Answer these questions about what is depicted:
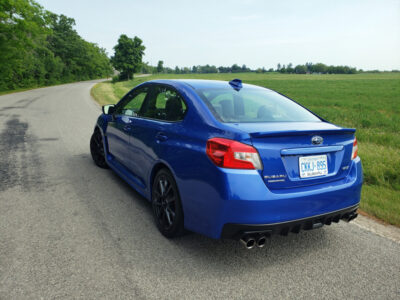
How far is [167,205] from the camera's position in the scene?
10.5ft

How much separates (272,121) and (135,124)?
1766 mm

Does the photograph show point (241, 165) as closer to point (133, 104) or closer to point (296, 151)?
point (296, 151)

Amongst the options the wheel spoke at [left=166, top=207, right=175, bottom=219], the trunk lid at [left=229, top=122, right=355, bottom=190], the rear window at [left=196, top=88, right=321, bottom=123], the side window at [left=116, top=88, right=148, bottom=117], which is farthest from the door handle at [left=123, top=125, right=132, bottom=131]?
the trunk lid at [left=229, top=122, right=355, bottom=190]

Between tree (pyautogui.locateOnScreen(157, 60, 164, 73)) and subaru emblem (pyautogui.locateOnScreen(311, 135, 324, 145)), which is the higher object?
subaru emblem (pyautogui.locateOnScreen(311, 135, 324, 145))

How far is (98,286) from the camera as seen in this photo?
2443 millimetres

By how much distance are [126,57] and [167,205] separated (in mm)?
74982

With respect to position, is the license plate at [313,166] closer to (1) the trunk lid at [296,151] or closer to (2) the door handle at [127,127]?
(1) the trunk lid at [296,151]

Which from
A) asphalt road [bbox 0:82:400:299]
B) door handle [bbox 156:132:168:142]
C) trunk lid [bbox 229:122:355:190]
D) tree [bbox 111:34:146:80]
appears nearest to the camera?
asphalt road [bbox 0:82:400:299]

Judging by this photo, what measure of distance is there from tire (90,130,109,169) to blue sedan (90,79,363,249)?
6.80 feet

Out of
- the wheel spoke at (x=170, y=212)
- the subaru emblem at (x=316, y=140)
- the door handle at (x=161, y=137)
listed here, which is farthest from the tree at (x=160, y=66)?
the subaru emblem at (x=316, y=140)

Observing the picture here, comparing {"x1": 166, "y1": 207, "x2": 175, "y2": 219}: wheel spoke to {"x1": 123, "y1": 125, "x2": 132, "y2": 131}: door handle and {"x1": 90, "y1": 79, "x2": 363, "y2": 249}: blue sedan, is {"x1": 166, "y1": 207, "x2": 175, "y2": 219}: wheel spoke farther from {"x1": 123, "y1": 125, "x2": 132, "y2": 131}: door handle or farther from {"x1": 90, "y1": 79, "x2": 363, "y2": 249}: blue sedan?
{"x1": 123, "y1": 125, "x2": 132, "y2": 131}: door handle

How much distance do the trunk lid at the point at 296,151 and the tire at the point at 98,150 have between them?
11.4 ft

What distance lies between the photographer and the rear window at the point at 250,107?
3.07m

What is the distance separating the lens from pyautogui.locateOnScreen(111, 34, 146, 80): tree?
72.5m
